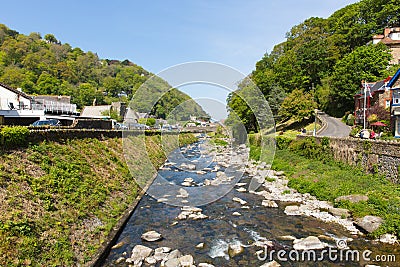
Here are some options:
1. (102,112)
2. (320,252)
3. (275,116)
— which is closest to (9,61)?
(102,112)

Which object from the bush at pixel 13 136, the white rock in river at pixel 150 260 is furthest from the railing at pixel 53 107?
the white rock in river at pixel 150 260

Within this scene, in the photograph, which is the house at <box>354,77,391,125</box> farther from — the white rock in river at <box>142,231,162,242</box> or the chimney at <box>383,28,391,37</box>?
the white rock in river at <box>142,231,162,242</box>

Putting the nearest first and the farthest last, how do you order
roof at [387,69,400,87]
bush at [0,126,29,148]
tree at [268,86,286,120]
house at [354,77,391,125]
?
1. bush at [0,126,29,148]
2. roof at [387,69,400,87]
3. house at [354,77,391,125]
4. tree at [268,86,286,120]

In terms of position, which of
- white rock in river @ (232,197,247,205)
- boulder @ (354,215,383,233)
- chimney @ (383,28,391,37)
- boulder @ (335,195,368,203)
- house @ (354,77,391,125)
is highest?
chimney @ (383,28,391,37)

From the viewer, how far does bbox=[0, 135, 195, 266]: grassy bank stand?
9.01 metres

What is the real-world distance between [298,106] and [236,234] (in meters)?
39.2

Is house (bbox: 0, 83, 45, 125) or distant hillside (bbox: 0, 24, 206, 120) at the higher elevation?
distant hillside (bbox: 0, 24, 206, 120)

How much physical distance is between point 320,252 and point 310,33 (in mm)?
67868

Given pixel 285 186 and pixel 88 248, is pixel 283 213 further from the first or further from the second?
pixel 88 248

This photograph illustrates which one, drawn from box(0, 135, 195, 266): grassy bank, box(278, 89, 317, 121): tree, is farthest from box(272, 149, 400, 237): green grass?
box(278, 89, 317, 121): tree

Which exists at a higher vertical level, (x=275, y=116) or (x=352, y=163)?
(x=275, y=116)

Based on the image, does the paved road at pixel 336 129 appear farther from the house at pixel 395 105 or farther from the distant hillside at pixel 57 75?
the distant hillside at pixel 57 75

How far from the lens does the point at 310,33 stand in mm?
68188

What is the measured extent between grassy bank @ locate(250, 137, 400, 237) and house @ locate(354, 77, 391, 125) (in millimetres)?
11833
